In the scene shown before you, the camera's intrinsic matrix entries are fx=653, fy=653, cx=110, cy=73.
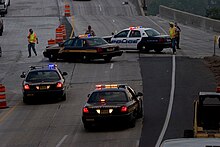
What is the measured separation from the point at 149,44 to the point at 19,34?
16.8 meters

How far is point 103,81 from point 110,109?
1024 centimetres

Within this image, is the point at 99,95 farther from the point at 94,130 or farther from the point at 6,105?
the point at 6,105

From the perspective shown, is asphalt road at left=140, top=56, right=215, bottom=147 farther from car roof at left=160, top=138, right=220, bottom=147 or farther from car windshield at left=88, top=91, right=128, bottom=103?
car roof at left=160, top=138, right=220, bottom=147

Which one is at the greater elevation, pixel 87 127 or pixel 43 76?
pixel 87 127

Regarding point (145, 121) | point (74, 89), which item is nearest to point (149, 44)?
point (74, 89)

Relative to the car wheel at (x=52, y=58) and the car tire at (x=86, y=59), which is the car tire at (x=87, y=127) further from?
the car wheel at (x=52, y=58)

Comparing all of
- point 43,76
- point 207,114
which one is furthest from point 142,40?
point 207,114

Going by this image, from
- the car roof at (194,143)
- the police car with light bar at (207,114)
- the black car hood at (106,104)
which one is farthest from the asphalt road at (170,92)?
the car roof at (194,143)

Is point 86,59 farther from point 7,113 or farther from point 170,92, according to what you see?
point 7,113

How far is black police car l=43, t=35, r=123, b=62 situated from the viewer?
32.7 m

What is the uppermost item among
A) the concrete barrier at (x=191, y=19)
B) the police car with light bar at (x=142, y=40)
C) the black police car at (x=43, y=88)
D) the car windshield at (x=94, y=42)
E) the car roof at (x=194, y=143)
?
the car roof at (x=194, y=143)

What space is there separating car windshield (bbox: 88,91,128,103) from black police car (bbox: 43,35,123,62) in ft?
45.8

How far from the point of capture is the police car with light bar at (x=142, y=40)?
35125mm

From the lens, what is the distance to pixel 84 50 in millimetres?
33344
